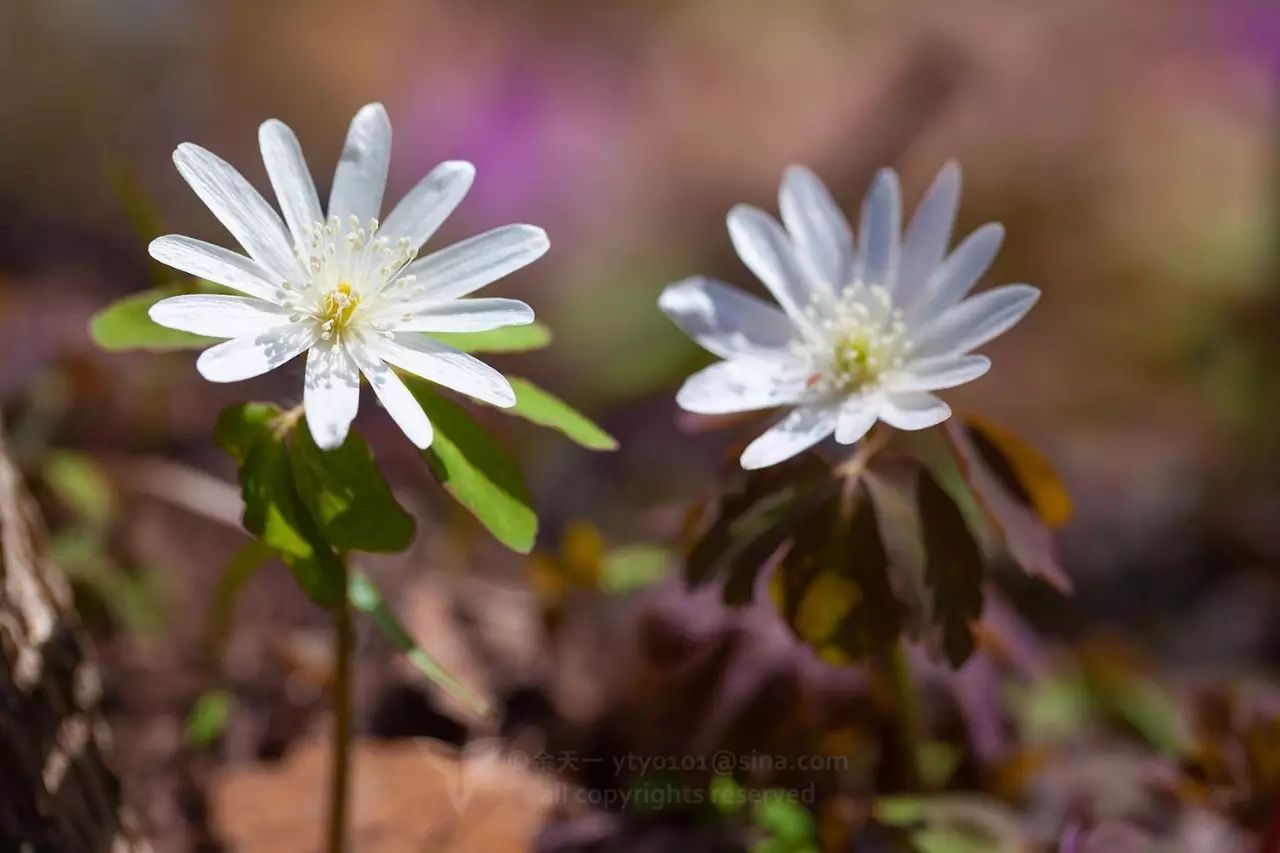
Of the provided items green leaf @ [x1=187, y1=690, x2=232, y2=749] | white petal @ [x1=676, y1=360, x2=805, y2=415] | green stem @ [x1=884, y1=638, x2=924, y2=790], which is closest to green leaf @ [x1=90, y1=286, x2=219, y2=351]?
white petal @ [x1=676, y1=360, x2=805, y2=415]

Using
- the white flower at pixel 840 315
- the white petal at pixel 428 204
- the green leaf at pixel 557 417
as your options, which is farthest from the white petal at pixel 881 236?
the white petal at pixel 428 204

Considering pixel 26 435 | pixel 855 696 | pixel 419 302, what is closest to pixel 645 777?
pixel 855 696

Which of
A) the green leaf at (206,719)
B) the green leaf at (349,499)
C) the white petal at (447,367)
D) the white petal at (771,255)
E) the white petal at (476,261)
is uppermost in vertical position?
the white petal at (771,255)

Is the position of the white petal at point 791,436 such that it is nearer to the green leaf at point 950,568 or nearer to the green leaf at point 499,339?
the green leaf at point 950,568

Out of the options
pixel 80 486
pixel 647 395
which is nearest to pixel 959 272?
pixel 80 486

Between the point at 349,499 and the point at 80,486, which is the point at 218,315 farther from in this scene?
the point at 80,486

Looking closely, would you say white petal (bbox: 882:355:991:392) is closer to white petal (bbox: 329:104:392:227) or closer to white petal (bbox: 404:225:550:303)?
white petal (bbox: 404:225:550:303)
